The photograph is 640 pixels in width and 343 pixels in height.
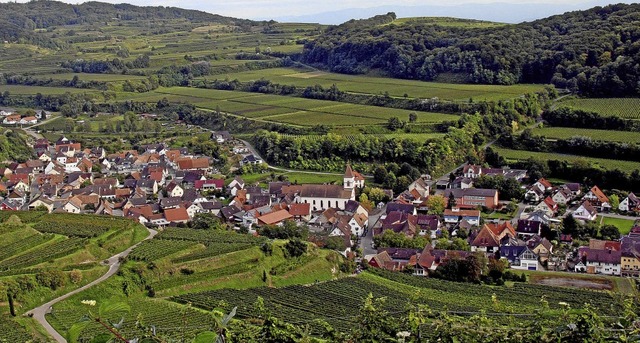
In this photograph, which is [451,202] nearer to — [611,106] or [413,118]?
[413,118]

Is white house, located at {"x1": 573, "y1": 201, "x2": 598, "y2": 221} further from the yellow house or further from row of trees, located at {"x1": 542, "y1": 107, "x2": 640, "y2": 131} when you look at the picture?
row of trees, located at {"x1": 542, "y1": 107, "x2": 640, "y2": 131}

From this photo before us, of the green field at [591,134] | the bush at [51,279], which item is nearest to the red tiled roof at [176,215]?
the bush at [51,279]

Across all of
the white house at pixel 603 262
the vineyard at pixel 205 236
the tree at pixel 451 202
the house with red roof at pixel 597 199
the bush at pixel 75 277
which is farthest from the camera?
the tree at pixel 451 202

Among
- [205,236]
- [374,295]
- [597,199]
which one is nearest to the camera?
[374,295]

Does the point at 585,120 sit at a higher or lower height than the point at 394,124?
higher

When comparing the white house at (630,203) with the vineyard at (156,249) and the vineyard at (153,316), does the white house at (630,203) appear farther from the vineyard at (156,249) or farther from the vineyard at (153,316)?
the vineyard at (153,316)

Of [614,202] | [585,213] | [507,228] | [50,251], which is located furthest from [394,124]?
[50,251]

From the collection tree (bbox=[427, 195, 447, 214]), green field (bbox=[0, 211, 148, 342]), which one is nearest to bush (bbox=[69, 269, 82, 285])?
green field (bbox=[0, 211, 148, 342])
